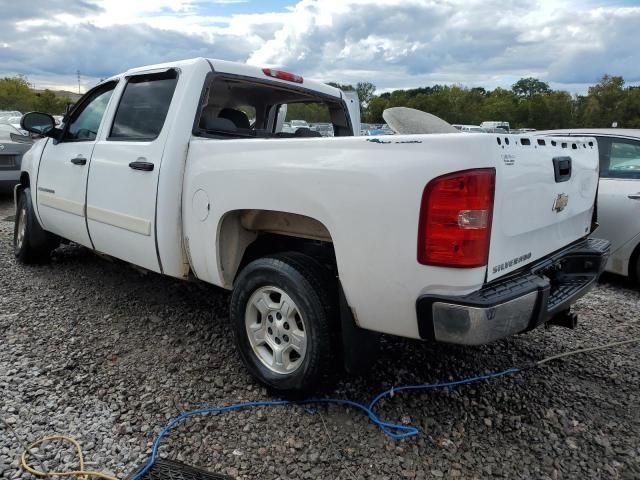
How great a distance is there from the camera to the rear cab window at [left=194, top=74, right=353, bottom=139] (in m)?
3.82

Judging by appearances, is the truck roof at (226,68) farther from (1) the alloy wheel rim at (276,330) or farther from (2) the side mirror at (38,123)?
(1) the alloy wheel rim at (276,330)

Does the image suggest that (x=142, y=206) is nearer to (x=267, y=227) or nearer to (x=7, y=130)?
(x=267, y=227)

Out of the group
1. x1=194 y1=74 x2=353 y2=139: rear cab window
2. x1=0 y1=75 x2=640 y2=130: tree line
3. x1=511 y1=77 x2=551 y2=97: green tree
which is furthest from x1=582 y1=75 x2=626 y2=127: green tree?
x1=194 y1=74 x2=353 y2=139: rear cab window

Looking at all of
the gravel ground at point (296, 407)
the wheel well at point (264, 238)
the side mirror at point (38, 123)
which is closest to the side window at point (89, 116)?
the side mirror at point (38, 123)

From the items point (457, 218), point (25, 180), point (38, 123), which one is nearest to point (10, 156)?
point (25, 180)

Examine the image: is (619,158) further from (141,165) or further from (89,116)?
(89,116)

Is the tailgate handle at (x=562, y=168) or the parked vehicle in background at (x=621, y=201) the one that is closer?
the tailgate handle at (x=562, y=168)

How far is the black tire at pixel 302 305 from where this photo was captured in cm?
275

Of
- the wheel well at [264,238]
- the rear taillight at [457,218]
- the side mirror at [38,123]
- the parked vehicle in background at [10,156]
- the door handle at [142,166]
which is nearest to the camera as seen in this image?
the rear taillight at [457,218]

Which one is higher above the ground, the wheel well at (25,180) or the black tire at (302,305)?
the wheel well at (25,180)

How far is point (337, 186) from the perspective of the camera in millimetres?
2502

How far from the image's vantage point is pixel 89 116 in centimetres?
452

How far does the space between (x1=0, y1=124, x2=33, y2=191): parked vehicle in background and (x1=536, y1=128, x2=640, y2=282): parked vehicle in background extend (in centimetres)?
880

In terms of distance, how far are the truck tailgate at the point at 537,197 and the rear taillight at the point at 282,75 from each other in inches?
83.1
